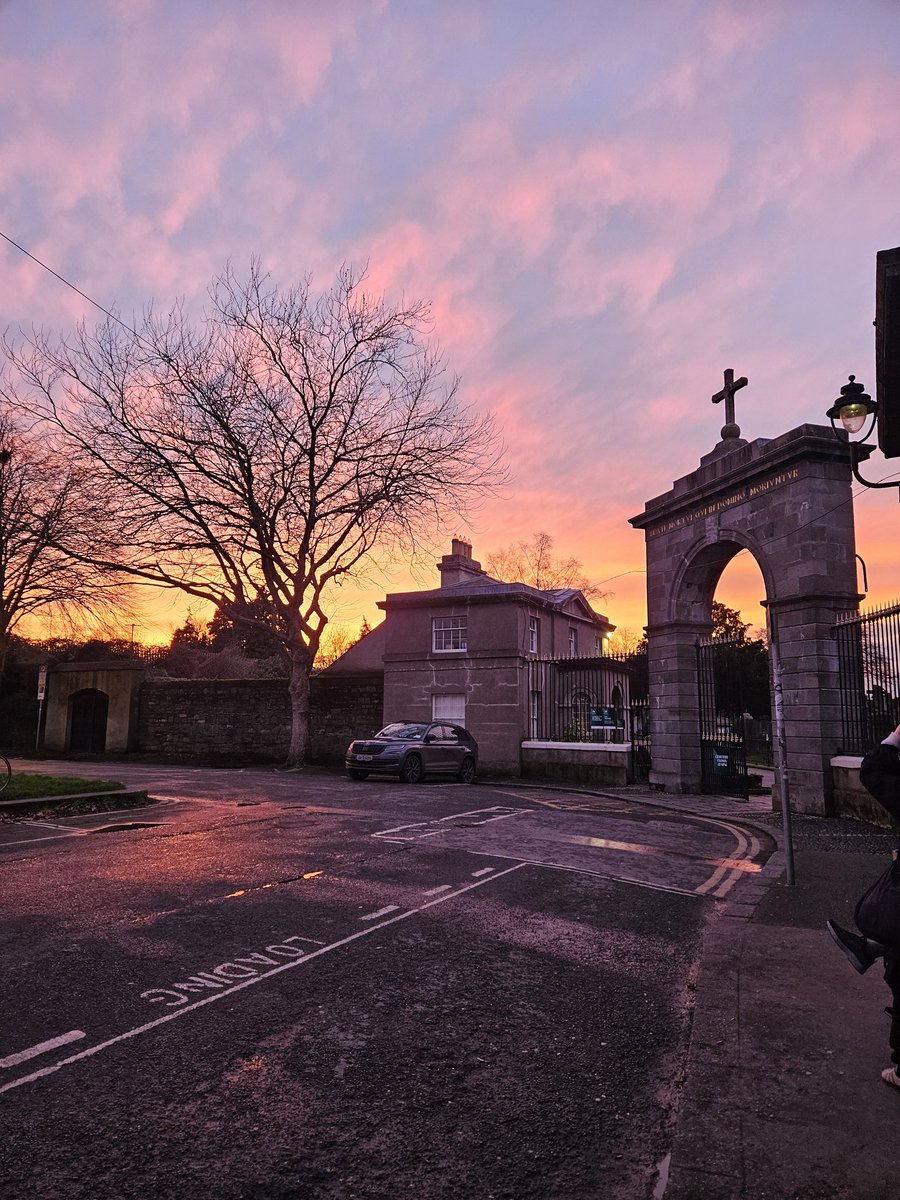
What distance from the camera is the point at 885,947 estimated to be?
3.14 metres

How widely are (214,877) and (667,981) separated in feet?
14.0

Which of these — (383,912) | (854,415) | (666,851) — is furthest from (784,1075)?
(854,415)

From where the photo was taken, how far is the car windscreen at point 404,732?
19.0 meters

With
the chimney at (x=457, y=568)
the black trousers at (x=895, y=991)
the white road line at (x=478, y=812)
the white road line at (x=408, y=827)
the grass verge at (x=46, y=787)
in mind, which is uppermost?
the chimney at (x=457, y=568)

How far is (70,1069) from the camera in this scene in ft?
10.8

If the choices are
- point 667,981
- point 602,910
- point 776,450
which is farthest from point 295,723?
point 667,981

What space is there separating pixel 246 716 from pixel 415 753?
11239 mm

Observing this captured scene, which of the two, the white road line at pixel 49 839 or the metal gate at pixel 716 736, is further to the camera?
the metal gate at pixel 716 736

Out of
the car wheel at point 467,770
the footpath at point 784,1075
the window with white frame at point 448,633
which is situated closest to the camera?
the footpath at point 784,1075

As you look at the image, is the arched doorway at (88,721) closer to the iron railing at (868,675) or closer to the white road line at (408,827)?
the white road line at (408,827)

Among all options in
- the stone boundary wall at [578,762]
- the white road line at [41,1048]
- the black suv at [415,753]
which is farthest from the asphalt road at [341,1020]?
the stone boundary wall at [578,762]

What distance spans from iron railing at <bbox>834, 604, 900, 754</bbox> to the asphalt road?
5229 mm

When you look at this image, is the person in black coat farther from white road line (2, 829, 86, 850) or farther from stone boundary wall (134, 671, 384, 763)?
stone boundary wall (134, 671, 384, 763)

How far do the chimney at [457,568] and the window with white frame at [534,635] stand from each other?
4563 mm
